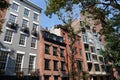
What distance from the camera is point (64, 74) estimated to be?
26.2m

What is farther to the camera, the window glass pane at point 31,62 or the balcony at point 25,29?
the balcony at point 25,29

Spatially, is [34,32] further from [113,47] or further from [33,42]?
[113,47]

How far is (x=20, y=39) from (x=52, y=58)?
6962 millimetres

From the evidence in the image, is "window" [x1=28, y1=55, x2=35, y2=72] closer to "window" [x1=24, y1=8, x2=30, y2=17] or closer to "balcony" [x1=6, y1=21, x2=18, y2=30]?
"balcony" [x1=6, y1=21, x2=18, y2=30]

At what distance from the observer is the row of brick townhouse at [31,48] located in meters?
19.3

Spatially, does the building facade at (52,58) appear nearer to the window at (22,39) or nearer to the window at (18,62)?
the window at (22,39)

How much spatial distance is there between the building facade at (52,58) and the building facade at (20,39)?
111cm

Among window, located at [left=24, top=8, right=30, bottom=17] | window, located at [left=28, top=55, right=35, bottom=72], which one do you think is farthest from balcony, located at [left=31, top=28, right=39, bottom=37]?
window, located at [left=28, top=55, right=35, bottom=72]

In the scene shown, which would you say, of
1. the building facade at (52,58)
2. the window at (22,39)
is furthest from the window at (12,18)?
the building facade at (52,58)

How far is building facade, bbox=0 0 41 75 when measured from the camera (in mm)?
18872

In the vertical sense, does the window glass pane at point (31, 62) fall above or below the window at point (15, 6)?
below

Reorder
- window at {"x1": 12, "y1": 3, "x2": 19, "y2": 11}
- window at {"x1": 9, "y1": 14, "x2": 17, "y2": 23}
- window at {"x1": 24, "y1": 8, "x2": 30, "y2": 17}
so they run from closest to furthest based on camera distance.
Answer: window at {"x1": 9, "y1": 14, "x2": 17, "y2": 23}
window at {"x1": 12, "y1": 3, "x2": 19, "y2": 11}
window at {"x1": 24, "y1": 8, "x2": 30, "y2": 17}

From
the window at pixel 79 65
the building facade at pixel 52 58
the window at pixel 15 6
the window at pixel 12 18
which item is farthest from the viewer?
the window at pixel 79 65

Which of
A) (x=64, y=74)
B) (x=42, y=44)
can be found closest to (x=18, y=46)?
(x=42, y=44)
